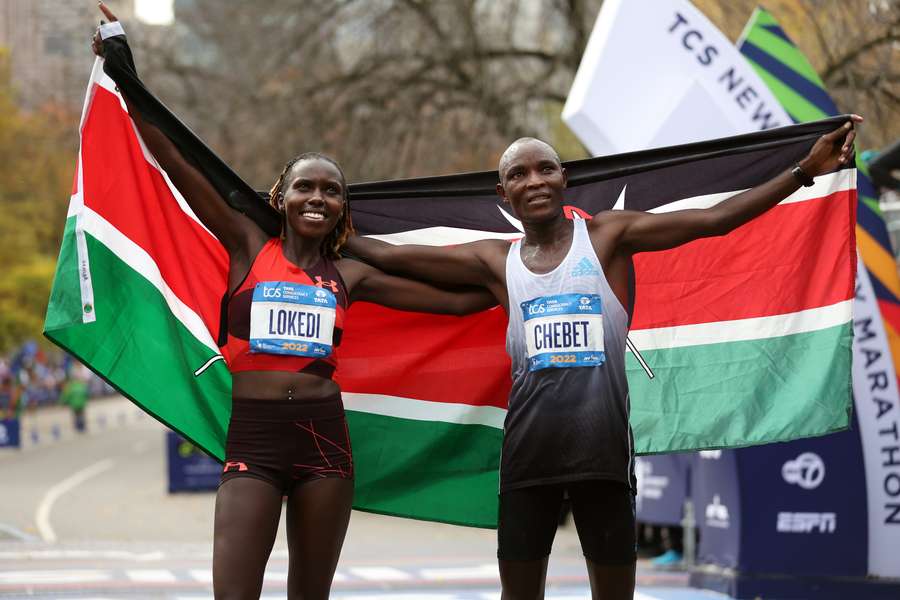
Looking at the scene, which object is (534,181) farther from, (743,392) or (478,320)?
(743,392)

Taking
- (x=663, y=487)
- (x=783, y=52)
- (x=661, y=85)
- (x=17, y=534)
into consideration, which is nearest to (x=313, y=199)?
(x=661, y=85)

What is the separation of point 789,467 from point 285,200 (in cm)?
514

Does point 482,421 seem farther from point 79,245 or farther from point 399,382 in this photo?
point 79,245

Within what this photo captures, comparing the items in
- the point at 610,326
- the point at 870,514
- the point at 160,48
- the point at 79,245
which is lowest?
the point at 870,514

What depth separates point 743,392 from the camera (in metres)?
5.84

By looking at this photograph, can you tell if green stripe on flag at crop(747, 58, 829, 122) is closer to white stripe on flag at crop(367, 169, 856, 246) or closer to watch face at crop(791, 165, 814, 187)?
white stripe on flag at crop(367, 169, 856, 246)

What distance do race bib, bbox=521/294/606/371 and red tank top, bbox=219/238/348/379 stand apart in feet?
2.55

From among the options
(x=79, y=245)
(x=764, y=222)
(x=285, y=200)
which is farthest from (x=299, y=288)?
(x=764, y=222)

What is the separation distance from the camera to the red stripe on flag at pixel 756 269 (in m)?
5.90

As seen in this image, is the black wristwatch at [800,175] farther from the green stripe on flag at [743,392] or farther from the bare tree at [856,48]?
the bare tree at [856,48]

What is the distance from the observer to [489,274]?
200 inches

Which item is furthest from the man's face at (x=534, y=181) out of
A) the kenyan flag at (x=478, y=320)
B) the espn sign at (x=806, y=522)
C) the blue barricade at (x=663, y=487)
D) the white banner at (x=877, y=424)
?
the blue barricade at (x=663, y=487)

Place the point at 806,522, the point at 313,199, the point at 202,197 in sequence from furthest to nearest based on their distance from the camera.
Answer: the point at 806,522 → the point at 202,197 → the point at 313,199

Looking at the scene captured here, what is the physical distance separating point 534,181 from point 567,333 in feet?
1.87
